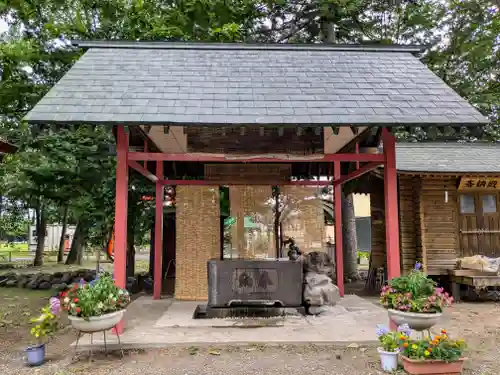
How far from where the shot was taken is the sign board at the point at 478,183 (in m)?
9.50

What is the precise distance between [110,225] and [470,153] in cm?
975

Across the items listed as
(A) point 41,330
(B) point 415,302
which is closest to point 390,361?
(B) point 415,302

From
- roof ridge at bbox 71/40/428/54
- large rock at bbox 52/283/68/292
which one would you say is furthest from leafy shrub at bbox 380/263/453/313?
large rock at bbox 52/283/68/292

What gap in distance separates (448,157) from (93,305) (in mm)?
9204

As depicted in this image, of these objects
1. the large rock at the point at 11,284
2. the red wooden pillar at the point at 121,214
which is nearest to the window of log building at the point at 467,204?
the red wooden pillar at the point at 121,214

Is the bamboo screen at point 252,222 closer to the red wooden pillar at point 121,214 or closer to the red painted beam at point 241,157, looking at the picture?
the red painted beam at point 241,157

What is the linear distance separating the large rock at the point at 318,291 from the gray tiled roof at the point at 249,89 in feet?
9.86

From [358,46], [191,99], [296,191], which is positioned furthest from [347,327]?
[358,46]

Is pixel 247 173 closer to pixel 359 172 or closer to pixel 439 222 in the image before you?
pixel 359 172

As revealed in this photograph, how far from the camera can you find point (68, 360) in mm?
4617

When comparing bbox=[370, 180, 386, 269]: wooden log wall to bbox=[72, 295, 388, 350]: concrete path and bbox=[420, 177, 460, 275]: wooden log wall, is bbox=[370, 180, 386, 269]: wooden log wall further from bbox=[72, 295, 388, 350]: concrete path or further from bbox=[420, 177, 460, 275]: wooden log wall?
bbox=[72, 295, 388, 350]: concrete path

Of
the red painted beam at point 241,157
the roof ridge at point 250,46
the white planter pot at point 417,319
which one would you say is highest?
the roof ridge at point 250,46

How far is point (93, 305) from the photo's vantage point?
14.4 ft

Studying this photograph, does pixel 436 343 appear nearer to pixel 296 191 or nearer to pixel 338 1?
pixel 296 191
